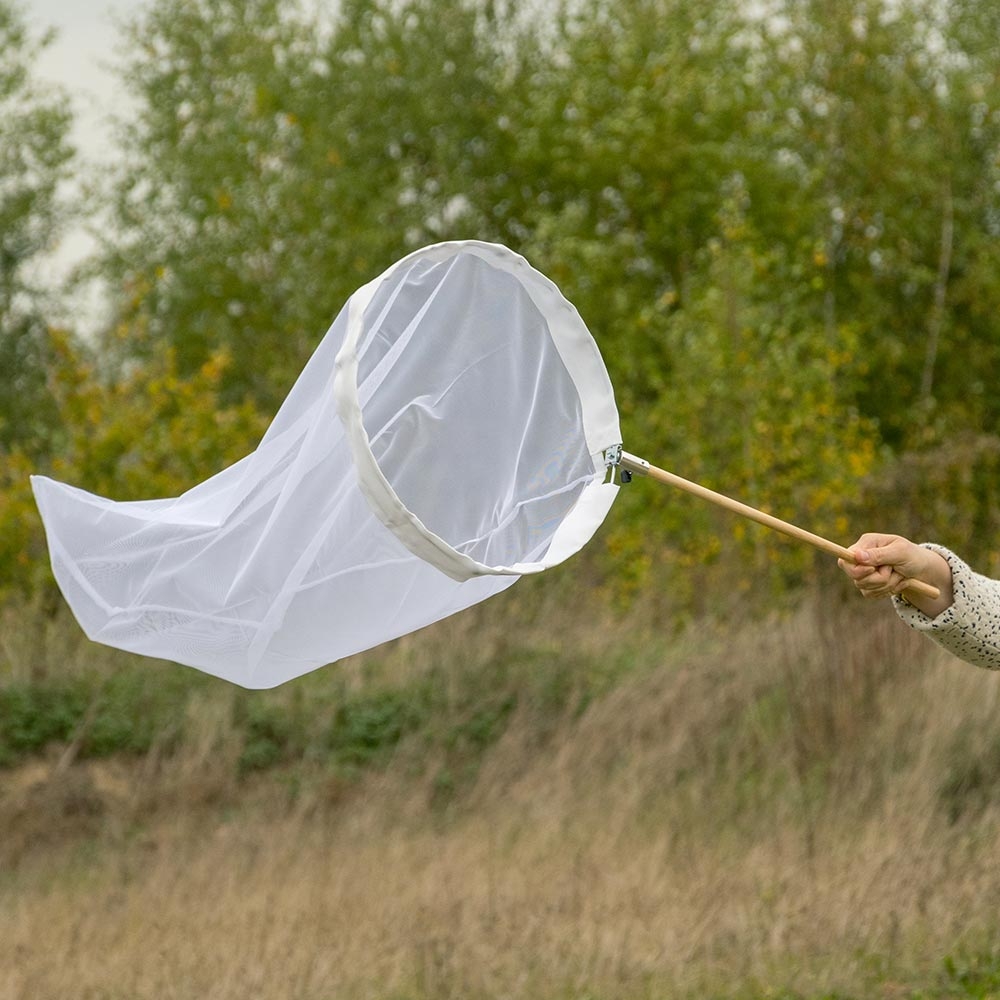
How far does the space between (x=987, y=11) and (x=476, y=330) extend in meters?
19.5

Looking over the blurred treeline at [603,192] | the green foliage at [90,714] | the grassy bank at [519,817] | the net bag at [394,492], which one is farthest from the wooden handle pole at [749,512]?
the blurred treeline at [603,192]

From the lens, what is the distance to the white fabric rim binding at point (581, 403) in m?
2.49

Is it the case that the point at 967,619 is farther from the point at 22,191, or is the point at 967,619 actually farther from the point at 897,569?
the point at 22,191

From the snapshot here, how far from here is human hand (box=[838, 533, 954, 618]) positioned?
9.77 ft

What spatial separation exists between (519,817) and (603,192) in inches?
492

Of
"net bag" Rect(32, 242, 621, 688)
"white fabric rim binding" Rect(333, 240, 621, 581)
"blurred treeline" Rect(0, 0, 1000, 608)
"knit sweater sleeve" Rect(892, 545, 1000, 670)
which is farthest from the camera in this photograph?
"blurred treeline" Rect(0, 0, 1000, 608)

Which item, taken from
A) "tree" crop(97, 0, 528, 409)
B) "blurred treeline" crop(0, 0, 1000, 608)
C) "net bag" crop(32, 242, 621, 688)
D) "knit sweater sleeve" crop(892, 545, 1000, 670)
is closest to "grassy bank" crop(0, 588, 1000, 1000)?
"knit sweater sleeve" crop(892, 545, 1000, 670)

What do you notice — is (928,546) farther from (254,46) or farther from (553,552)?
(254,46)

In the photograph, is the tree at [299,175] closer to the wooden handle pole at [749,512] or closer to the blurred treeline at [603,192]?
the blurred treeline at [603,192]

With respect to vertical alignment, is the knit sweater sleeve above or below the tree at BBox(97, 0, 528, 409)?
below

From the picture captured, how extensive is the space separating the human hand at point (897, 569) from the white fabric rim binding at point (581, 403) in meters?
0.51

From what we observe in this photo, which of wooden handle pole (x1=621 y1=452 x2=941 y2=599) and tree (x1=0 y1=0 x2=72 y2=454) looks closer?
wooden handle pole (x1=621 y1=452 x2=941 y2=599)

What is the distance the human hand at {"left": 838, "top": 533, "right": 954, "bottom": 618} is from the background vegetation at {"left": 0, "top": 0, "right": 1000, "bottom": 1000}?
1839 mm

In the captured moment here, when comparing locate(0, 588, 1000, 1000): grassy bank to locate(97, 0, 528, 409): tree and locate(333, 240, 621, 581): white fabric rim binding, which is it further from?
locate(97, 0, 528, 409): tree
